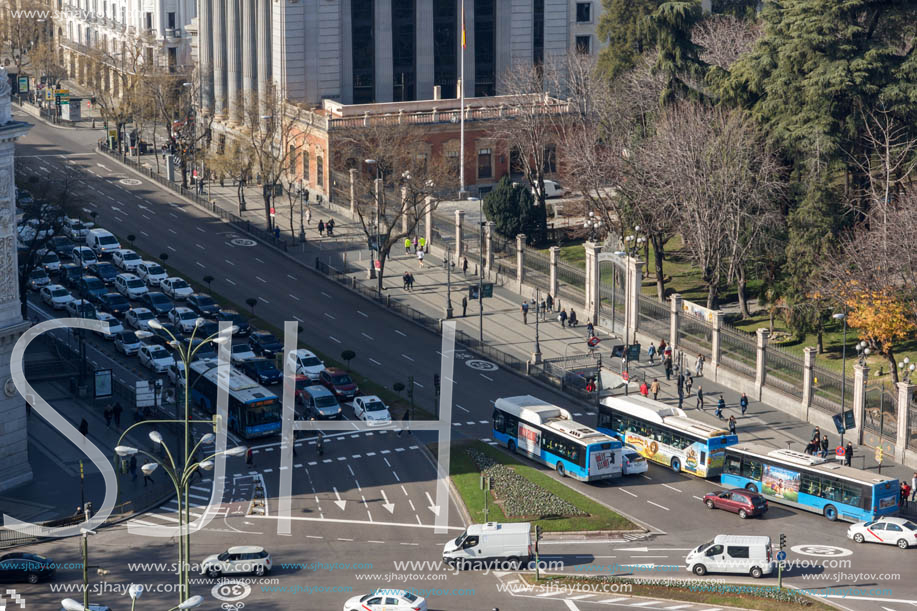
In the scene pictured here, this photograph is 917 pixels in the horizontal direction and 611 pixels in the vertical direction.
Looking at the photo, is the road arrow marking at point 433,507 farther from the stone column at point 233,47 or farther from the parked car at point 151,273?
the stone column at point 233,47

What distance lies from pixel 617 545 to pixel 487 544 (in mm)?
6842

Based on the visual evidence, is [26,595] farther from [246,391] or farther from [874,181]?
[874,181]

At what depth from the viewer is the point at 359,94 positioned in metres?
141

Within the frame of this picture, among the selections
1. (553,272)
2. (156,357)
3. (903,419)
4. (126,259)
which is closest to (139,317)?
(156,357)

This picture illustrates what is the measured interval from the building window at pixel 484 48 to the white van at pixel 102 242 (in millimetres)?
42938

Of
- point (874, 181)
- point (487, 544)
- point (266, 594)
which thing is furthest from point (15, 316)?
point (874, 181)

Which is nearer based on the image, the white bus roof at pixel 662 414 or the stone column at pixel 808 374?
the white bus roof at pixel 662 414

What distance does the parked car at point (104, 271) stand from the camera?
110125 mm

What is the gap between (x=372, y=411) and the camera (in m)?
84.7

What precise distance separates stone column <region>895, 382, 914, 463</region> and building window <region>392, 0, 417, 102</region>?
245ft

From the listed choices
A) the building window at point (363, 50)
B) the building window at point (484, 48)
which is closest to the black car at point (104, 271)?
the building window at point (363, 50)

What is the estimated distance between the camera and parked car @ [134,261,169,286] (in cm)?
10956

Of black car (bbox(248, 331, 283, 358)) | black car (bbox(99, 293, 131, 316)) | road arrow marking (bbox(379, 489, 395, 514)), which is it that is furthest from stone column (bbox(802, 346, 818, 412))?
black car (bbox(99, 293, 131, 316))

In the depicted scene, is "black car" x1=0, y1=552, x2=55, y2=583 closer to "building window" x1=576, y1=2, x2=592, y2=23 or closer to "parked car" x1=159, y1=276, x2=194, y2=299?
"parked car" x1=159, y1=276, x2=194, y2=299
